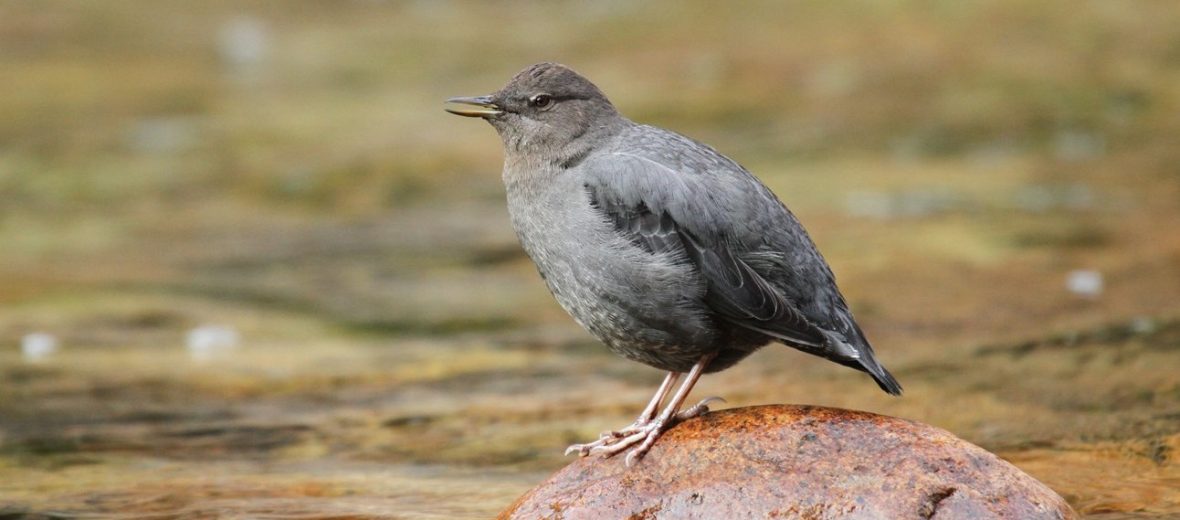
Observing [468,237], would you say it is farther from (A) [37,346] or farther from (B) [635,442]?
(B) [635,442]

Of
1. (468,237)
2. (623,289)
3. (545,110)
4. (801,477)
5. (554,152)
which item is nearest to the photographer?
(801,477)

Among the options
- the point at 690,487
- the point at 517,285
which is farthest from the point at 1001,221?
the point at 690,487

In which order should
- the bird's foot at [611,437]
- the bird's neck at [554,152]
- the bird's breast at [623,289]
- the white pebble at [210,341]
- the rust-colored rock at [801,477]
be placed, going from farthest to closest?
the white pebble at [210,341] → the bird's neck at [554,152] → the bird's foot at [611,437] → the bird's breast at [623,289] → the rust-colored rock at [801,477]

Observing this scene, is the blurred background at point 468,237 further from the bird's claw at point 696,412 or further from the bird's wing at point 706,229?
the bird's wing at point 706,229

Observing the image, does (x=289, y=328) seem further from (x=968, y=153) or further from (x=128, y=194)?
(x=968, y=153)

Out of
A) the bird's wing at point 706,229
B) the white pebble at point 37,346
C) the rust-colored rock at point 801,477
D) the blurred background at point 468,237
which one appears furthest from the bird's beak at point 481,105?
the white pebble at point 37,346

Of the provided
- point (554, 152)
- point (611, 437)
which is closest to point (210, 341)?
point (554, 152)
